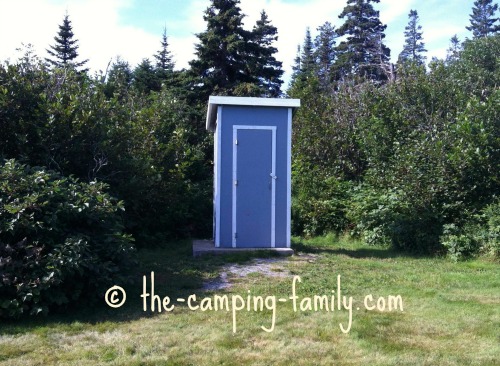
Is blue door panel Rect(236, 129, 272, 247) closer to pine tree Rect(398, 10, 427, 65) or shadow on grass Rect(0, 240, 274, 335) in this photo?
shadow on grass Rect(0, 240, 274, 335)

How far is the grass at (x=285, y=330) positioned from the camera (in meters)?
3.93

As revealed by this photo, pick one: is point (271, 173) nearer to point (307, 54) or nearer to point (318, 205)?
point (318, 205)

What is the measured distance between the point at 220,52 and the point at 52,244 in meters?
15.2

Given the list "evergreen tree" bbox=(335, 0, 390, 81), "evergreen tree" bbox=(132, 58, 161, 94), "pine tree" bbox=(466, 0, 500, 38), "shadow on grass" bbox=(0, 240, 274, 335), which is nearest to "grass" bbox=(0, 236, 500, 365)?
"shadow on grass" bbox=(0, 240, 274, 335)

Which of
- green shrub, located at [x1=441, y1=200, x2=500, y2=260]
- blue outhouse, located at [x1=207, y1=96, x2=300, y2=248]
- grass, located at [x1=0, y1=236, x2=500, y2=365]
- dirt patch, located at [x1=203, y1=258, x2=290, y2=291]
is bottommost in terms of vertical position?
grass, located at [x1=0, y1=236, x2=500, y2=365]

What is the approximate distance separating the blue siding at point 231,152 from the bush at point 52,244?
10.0 ft

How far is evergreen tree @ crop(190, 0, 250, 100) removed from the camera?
18969mm

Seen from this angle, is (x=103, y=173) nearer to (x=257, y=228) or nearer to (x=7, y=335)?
(x=257, y=228)

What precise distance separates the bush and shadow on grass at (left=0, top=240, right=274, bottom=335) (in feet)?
0.39

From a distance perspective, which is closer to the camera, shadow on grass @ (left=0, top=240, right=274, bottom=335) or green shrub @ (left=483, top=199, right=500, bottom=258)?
shadow on grass @ (left=0, top=240, right=274, bottom=335)

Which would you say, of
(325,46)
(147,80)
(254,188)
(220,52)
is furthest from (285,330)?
(325,46)

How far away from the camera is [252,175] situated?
875cm

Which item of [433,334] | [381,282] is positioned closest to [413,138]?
[381,282]

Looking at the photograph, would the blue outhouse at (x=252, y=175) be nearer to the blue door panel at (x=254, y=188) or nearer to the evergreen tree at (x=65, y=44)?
the blue door panel at (x=254, y=188)
